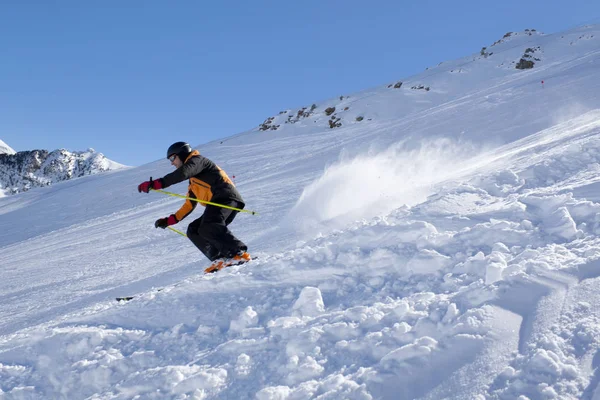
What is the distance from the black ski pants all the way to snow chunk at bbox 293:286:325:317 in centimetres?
196

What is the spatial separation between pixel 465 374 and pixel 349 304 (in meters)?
→ 1.22

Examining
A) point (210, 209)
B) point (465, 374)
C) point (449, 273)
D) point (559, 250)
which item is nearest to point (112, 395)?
point (465, 374)

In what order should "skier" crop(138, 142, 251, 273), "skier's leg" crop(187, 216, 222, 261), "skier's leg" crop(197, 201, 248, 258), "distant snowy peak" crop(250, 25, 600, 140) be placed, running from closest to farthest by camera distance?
"skier" crop(138, 142, 251, 273) < "skier's leg" crop(197, 201, 248, 258) < "skier's leg" crop(187, 216, 222, 261) < "distant snowy peak" crop(250, 25, 600, 140)

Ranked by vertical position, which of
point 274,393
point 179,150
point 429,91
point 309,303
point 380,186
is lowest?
point 274,393

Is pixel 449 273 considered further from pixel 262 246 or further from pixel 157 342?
pixel 262 246

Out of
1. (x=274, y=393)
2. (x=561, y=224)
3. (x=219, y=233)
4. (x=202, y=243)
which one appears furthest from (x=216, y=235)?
(x=561, y=224)

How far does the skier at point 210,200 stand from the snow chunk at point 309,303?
186cm

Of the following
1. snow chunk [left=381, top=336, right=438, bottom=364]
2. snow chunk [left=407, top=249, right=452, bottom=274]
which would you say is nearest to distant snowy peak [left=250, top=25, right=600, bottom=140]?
snow chunk [left=407, top=249, right=452, bottom=274]

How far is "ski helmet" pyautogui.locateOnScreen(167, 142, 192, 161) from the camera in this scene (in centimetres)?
510

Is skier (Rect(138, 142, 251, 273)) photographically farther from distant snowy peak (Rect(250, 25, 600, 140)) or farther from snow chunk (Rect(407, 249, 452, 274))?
distant snowy peak (Rect(250, 25, 600, 140))

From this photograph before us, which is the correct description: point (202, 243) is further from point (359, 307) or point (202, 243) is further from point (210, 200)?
point (359, 307)

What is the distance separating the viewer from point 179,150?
16.7 feet

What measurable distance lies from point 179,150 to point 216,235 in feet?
3.70

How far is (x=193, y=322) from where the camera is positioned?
3287mm
